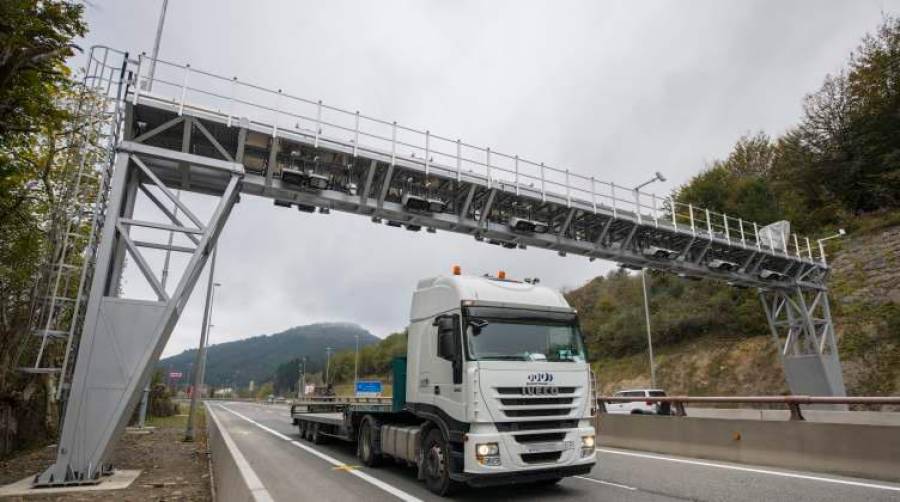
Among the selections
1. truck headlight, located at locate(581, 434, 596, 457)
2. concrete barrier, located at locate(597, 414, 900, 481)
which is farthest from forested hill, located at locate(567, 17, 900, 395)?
truck headlight, located at locate(581, 434, 596, 457)

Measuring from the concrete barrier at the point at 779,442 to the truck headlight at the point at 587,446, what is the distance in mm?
4356

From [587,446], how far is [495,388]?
1799 millimetres

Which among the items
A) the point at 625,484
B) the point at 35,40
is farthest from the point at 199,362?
the point at 625,484

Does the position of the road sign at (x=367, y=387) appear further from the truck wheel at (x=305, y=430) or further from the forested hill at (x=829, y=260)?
the forested hill at (x=829, y=260)

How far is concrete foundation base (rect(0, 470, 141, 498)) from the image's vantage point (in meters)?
8.72

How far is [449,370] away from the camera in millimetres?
8102

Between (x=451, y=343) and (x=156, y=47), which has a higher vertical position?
(x=156, y=47)

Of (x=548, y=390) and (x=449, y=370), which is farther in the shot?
(x=449, y=370)

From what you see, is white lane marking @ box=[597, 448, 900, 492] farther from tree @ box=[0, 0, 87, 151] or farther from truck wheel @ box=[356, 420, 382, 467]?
tree @ box=[0, 0, 87, 151]

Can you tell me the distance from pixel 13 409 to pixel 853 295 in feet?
124

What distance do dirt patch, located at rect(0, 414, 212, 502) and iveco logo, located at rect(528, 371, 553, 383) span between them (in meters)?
5.61

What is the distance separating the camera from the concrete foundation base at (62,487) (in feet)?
28.6

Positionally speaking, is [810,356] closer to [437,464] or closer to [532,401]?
[532,401]

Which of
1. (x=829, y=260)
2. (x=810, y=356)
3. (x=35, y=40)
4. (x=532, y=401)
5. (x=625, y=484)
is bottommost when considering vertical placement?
(x=625, y=484)
